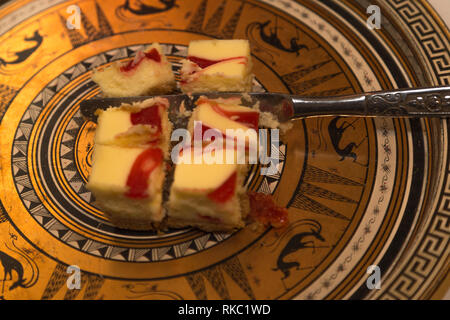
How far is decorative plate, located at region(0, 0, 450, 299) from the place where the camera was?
5.54 ft

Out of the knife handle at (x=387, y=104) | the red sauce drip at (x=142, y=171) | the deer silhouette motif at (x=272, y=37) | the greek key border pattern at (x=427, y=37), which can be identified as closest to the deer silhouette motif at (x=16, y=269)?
the red sauce drip at (x=142, y=171)

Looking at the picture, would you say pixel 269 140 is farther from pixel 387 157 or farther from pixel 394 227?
pixel 394 227

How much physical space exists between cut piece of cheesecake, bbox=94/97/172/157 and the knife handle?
641mm

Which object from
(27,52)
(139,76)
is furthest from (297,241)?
(27,52)

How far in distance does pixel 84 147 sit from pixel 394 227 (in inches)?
58.8

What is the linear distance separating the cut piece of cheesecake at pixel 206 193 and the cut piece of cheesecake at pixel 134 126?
165mm

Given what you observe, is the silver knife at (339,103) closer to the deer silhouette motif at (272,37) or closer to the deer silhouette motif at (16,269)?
the deer silhouette motif at (272,37)

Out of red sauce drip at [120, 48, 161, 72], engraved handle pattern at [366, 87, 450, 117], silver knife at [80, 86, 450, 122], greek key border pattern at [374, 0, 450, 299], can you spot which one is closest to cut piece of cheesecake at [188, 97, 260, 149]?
silver knife at [80, 86, 450, 122]

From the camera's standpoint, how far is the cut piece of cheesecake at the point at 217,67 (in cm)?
196

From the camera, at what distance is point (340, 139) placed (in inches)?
77.3

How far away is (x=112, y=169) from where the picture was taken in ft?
5.58

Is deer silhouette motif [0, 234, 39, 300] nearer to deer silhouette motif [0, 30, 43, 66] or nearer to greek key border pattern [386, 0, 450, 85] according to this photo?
deer silhouette motif [0, 30, 43, 66]
